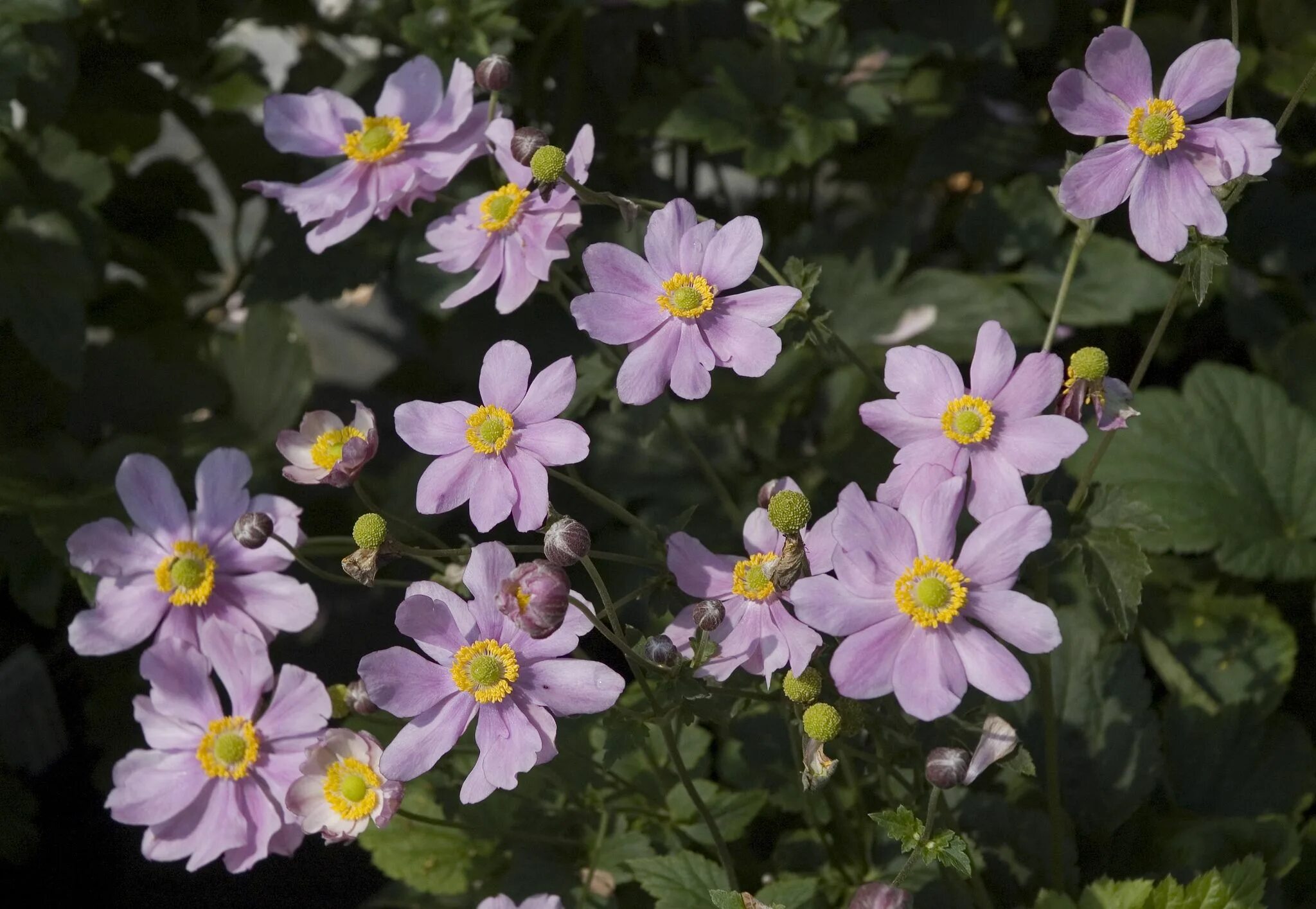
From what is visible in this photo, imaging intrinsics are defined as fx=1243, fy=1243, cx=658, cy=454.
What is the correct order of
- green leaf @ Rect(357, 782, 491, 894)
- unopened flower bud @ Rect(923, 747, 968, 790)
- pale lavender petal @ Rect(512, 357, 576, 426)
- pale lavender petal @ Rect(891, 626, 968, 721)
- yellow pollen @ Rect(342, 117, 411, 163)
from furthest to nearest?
green leaf @ Rect(357, 782, 491, 894) → yellow pollen @ Rect(342, 117, 411, 163) → pale lavender petal @ Rect(512, 357, 576, 426) → unopened flower bud @ Rect(923, 747, 968, 790) → pale lavender petal @ Rect(891, 626, 968, 721)

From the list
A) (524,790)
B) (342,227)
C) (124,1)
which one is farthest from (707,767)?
(124,1)

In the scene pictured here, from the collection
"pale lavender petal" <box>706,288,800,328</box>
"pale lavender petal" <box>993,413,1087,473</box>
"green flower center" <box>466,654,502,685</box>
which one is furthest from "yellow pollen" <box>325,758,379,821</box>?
"pale lavender petal" <box>993,413,1087,473</box>

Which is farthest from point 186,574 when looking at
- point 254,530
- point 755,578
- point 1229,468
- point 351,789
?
point 1229,468

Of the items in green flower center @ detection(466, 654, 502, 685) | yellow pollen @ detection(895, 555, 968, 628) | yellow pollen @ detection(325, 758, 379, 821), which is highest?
yellow pollen @ detection(895, 555, 968, 628)

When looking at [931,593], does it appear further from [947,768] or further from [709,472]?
[709,472]

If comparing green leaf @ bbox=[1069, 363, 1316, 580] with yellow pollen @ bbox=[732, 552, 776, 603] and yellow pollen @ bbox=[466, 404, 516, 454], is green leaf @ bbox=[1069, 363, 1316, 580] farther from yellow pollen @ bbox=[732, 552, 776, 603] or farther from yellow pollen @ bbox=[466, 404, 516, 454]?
yellow pollen @ bbox=[466, 404, 516, 454]

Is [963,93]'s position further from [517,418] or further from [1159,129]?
[517,418]

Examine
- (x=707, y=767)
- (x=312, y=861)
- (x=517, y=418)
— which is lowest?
(x=312, y=861)
